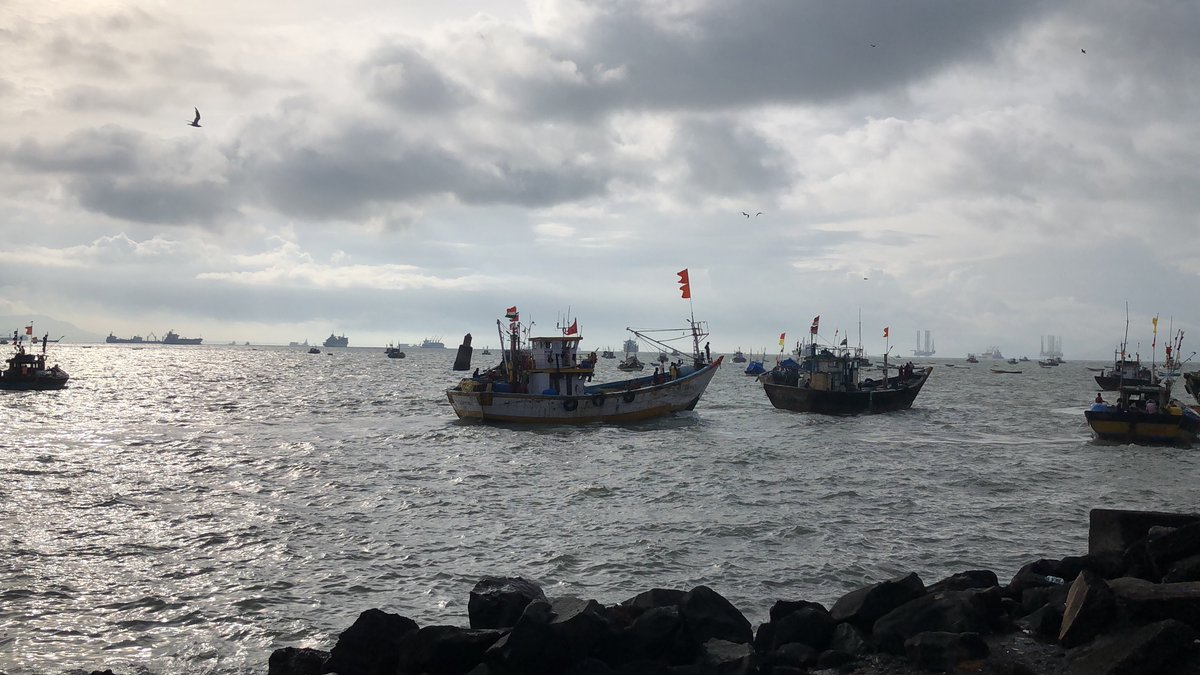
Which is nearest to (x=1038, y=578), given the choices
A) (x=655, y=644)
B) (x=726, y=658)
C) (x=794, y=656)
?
(x=794, y=656)

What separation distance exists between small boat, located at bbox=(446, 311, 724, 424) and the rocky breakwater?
1281 inches

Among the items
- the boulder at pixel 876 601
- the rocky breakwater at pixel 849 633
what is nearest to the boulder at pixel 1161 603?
the rocky breakwater at pixel 849 633

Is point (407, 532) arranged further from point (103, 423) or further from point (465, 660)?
point (103, 423)

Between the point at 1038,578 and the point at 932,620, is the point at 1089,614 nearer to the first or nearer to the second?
the point at 932,620

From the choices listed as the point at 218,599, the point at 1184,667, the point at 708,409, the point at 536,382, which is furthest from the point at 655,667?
the point at 708,409

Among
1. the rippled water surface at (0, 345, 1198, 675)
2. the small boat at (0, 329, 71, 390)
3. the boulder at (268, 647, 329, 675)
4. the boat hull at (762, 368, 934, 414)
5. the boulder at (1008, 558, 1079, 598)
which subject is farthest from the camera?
the small boat at (0, 329, 71, 390)

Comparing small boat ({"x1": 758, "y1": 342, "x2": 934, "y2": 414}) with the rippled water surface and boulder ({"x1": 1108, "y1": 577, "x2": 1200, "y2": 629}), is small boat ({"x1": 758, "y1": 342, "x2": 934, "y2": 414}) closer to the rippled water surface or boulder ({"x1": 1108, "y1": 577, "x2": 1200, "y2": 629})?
the rippled water surface

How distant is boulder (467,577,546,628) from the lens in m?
10.9

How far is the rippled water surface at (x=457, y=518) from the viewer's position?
13.4m

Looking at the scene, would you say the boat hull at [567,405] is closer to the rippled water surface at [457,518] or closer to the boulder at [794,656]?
the rippled water surface at [457,518]

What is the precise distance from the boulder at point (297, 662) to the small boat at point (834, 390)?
46261mm

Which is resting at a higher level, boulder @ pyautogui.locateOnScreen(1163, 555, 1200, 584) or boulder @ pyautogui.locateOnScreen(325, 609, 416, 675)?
boulder @ pyautogui.locateOnScreen(1163, 555, 1200, 584)

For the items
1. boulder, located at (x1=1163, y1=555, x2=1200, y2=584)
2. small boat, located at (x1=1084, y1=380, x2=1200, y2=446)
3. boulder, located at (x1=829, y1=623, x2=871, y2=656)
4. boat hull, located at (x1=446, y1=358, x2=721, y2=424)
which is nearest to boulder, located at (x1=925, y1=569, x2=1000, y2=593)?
boulder, located at (x1=829, y1=623, x2=871, y2=656)

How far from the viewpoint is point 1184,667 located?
25.7ft
